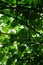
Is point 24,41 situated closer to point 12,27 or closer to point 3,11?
point 12,27

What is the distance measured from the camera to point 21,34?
91.5 inches

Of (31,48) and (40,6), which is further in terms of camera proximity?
(31,48)

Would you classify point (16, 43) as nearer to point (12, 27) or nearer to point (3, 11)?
point (12, 27)

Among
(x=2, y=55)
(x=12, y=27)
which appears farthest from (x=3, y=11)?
(x=2, y=55)

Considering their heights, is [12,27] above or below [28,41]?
above

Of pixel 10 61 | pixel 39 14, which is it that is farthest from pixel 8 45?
pixel 39 14

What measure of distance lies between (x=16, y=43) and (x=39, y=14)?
62 centimetres

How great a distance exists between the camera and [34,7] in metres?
2.44

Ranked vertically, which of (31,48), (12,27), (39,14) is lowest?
(31,48)

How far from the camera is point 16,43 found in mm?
2543

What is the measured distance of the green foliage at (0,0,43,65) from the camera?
7.89ft

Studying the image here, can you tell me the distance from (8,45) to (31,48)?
1.31 ft

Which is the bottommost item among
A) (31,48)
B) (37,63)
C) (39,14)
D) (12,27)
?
(37,63)

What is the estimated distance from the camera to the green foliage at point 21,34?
7.89ft
